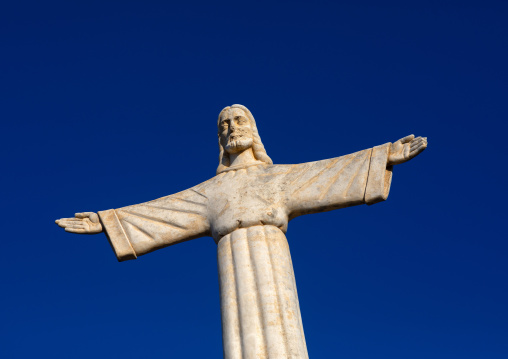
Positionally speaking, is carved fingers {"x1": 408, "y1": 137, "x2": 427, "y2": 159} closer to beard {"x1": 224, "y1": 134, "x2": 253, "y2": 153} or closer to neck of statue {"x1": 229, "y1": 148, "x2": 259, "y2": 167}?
neck of statue {"x1": 229, "y1": 148, "x2": 259, "y2": 167}

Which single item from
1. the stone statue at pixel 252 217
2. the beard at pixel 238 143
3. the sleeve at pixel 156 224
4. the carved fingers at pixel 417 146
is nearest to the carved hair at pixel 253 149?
the stone statue at pixel 252 217

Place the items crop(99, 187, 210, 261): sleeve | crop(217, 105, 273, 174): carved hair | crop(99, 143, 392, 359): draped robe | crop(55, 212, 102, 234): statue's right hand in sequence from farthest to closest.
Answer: crop(217, 105, 273, 174): carved hair → crop(55, 212, 102, 234): statue's right hand → crop(99, 187, 210, 261): sleeve → crop(99, 143, 392, 359): draped robe

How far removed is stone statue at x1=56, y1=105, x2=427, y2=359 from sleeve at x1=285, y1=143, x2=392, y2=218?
0.02m

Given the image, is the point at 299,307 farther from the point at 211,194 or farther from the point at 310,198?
the point at 211,194

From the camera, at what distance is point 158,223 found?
12930 mm

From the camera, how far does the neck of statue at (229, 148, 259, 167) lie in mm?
13156

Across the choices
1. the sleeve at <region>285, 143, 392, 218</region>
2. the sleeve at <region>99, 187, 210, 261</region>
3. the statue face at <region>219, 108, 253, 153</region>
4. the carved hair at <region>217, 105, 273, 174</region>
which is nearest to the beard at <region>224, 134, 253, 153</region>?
the statue face at <region>219, 108, 253, 153</region>

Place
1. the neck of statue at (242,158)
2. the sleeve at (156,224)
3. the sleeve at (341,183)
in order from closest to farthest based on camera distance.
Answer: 1. the sleeve at (341,183)
2. the sleeve at (156,224)
3. the neck of statue at (242,158)

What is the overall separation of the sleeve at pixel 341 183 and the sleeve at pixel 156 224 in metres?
1.65

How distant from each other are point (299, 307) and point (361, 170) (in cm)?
250

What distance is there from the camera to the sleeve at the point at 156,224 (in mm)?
12664

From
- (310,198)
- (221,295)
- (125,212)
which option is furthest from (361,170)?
(125,212)

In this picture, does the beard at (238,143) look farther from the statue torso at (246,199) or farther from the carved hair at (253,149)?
the statue torso at (246,199)

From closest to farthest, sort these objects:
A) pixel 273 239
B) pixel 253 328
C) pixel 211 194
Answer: pixel 253 328
pixel 273 239
pixel 211 194
